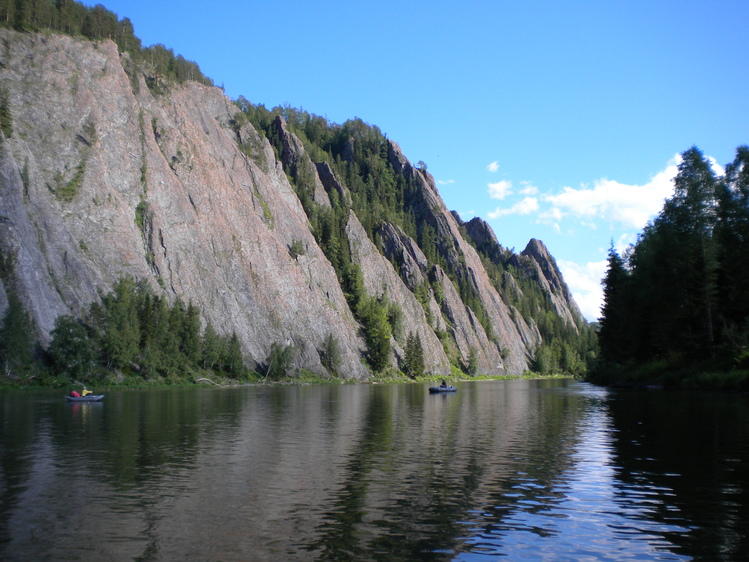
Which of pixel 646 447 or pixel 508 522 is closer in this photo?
pixel 508 522

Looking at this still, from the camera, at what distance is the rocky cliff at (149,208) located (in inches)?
3688

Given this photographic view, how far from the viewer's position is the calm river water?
15203 mm

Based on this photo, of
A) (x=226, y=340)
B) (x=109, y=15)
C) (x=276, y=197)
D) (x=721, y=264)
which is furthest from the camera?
(x=276, y=197)

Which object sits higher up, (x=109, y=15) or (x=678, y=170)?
(x=109, y=15)

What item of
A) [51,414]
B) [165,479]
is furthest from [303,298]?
[165,479]

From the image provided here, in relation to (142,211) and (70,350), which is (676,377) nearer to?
(70,350)

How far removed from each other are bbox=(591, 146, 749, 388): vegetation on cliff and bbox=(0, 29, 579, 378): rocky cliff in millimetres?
69501

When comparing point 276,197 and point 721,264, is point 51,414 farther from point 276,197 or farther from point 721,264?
point 276,197

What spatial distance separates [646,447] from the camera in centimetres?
3020

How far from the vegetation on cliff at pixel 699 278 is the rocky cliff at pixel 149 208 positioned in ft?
228

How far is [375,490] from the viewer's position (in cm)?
2112

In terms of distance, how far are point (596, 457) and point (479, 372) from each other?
168836 millimetres

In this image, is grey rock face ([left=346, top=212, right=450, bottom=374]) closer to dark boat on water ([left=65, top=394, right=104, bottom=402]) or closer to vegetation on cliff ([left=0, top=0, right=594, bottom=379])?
vegetation on cliff ([left=0, top=0, right=594, bottom=379])

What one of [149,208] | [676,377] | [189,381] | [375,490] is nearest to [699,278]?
[676,377]
